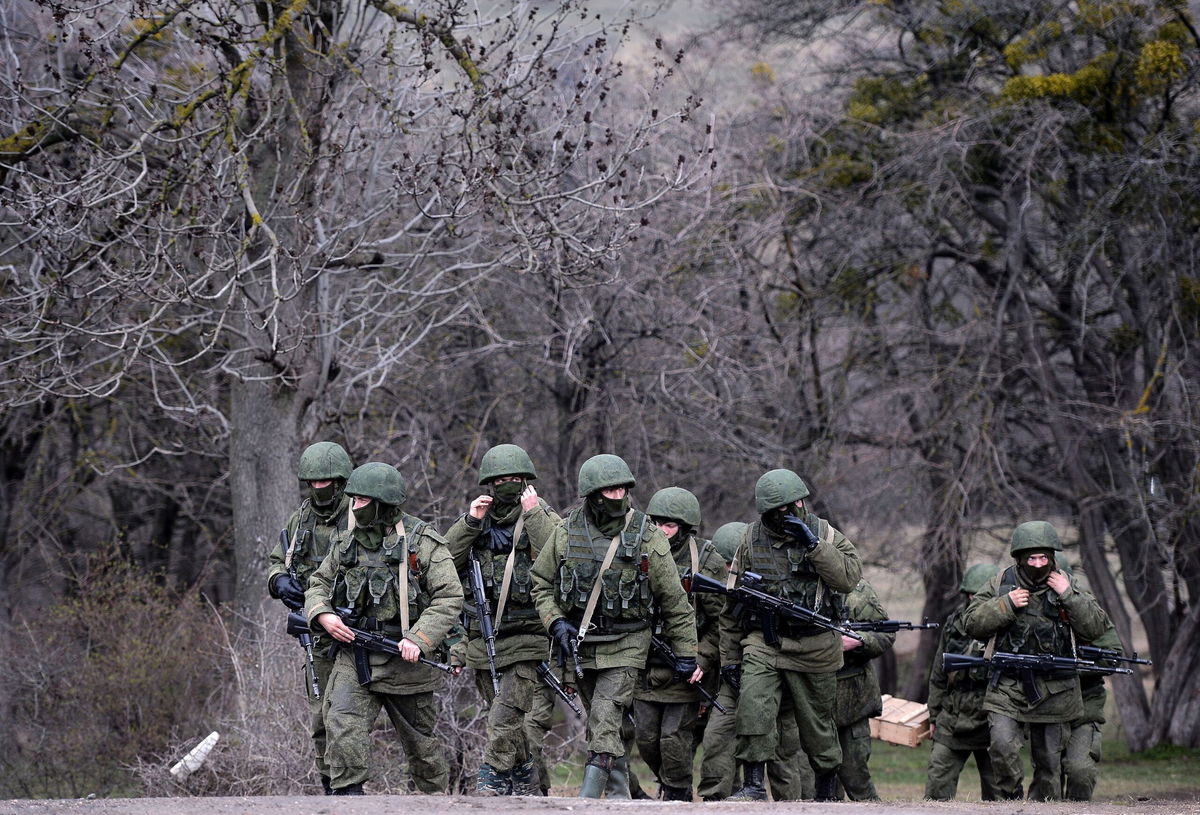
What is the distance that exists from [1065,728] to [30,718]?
889cm

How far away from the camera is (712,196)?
1688cm

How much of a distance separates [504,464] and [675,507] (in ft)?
3.78

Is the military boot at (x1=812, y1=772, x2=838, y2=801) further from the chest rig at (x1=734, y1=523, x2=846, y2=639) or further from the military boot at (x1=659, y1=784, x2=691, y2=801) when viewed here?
the chest rig at (x1=734, y1=523, x2=846, y2=639)

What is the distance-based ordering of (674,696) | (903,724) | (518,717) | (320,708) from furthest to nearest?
(903,724)
(674,696)
(518,717)
(320,708)

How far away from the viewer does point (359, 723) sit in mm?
7727

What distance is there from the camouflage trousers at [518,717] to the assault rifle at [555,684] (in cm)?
4

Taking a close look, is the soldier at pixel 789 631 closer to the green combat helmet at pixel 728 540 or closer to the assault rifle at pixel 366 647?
the green combat helmet at pixel 728 540

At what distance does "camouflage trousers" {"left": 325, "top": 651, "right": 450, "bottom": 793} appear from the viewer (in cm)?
767

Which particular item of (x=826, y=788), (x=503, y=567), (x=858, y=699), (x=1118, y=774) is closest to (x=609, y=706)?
(x=503, y=567)

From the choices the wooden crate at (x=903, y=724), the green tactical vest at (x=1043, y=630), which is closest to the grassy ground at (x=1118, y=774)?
the wooden crate at (x=903, y=724)

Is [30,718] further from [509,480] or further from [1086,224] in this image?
[1086,224]

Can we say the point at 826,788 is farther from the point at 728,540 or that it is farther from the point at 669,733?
the point at 728,540

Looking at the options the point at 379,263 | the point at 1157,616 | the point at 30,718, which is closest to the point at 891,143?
the point at 1157,616

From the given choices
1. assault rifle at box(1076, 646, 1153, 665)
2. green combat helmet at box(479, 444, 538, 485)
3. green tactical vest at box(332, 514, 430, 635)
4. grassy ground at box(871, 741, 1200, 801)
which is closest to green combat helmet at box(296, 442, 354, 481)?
green tactical vest at box(332, 514, 430, 635)
